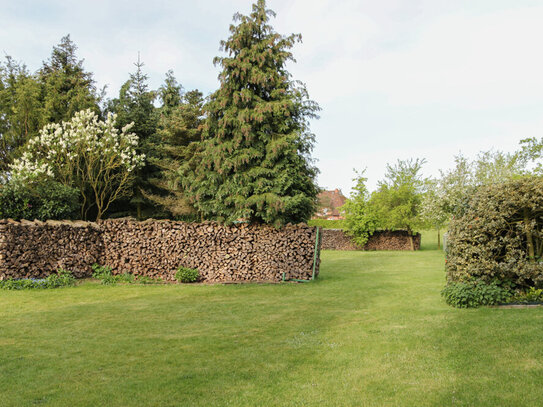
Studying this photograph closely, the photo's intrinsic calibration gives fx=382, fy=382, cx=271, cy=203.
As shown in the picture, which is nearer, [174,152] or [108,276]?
[108,276]

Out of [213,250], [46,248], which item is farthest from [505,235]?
[46,248]

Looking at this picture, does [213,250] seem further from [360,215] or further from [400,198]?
[400,198]

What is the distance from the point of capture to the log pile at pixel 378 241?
33281 mm

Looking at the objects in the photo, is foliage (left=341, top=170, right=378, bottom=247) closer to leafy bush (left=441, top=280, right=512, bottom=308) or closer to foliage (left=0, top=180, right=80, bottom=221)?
foliage (left=0, top=180, right=80, bottom=221)

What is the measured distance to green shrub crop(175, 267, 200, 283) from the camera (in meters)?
12.4

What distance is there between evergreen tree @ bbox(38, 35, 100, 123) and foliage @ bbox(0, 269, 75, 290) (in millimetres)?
13496

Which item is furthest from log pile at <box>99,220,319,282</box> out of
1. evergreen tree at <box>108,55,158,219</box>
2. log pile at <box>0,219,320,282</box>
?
evergreen tree at <box>108,55,158,219</box>

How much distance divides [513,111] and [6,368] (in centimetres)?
1515

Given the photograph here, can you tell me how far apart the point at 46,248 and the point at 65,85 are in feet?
62.4

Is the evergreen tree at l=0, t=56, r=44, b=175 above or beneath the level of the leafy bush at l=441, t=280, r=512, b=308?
above

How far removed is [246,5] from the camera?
46.6 feet

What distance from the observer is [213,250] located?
503 inches

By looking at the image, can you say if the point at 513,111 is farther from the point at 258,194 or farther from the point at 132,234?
the point at 132,234

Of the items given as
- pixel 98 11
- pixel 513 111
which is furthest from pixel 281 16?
pixel 513 111
